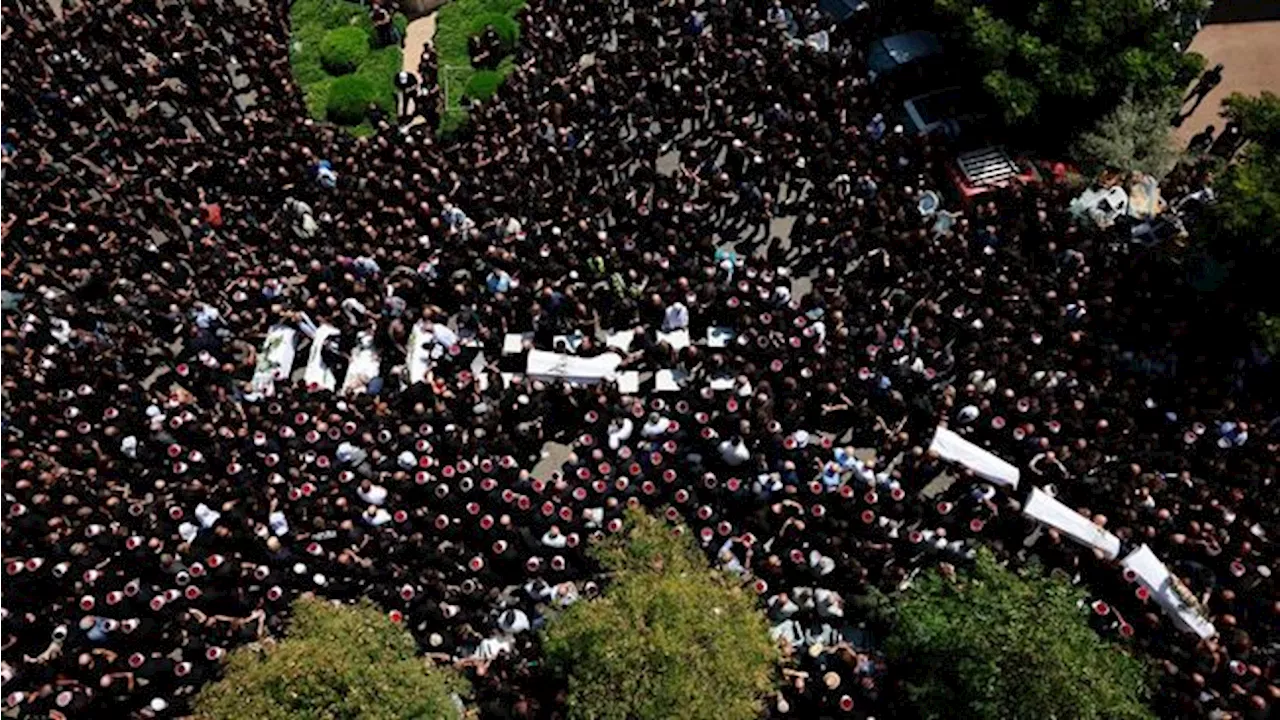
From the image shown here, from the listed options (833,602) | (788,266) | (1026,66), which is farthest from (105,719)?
(1026,66)

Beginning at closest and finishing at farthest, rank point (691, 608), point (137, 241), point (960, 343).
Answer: point (691, 608) → point (960, 343) → point (137, 241)

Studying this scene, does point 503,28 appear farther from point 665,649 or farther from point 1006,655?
point 1006,655

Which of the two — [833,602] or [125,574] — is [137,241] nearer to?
[125,574]

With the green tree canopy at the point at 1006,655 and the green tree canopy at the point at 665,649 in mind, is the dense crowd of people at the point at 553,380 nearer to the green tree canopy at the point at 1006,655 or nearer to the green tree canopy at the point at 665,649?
the green tree canopy at the point at 1006,655

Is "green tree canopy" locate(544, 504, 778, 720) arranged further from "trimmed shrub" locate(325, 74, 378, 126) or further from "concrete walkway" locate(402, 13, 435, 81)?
"concrete walkway" locate(402, 13, 435, 81)

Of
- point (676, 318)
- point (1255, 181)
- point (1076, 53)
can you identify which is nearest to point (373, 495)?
point (676, 318)
